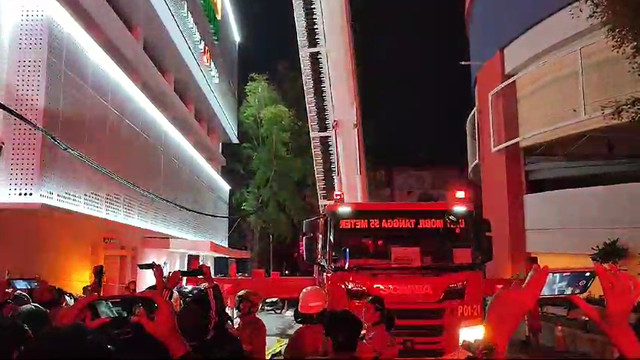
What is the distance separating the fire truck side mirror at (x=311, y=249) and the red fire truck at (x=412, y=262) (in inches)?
0.6

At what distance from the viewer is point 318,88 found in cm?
1304

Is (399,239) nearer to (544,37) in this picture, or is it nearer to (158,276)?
(158,276)

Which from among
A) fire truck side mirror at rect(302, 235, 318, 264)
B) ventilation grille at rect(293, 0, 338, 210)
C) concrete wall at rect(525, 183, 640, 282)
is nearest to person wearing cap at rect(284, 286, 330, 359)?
fire truck side mirror at rect(302, 235, 318, 264)

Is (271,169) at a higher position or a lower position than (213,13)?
lower

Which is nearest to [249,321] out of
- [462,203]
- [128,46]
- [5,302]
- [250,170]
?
[5,302]

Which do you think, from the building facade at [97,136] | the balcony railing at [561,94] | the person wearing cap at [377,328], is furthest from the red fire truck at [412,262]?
the balcony railing at [561,94]

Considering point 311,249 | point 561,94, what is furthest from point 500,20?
point 311,249

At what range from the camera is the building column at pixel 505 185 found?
886 inches

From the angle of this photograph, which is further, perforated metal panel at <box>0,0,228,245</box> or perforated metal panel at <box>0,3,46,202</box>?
perforated metal panel at <box>0,0,228,245</box>

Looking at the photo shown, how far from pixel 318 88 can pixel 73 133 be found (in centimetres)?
474

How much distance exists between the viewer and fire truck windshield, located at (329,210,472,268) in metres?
9.14

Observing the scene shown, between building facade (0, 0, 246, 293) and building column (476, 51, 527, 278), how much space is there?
→ 33.9 feet

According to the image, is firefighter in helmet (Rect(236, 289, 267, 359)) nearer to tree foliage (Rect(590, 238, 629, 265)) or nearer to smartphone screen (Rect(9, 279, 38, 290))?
smartphone screen (Rect(9, 279, 38, 290))

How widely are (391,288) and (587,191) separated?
41.3 ft
